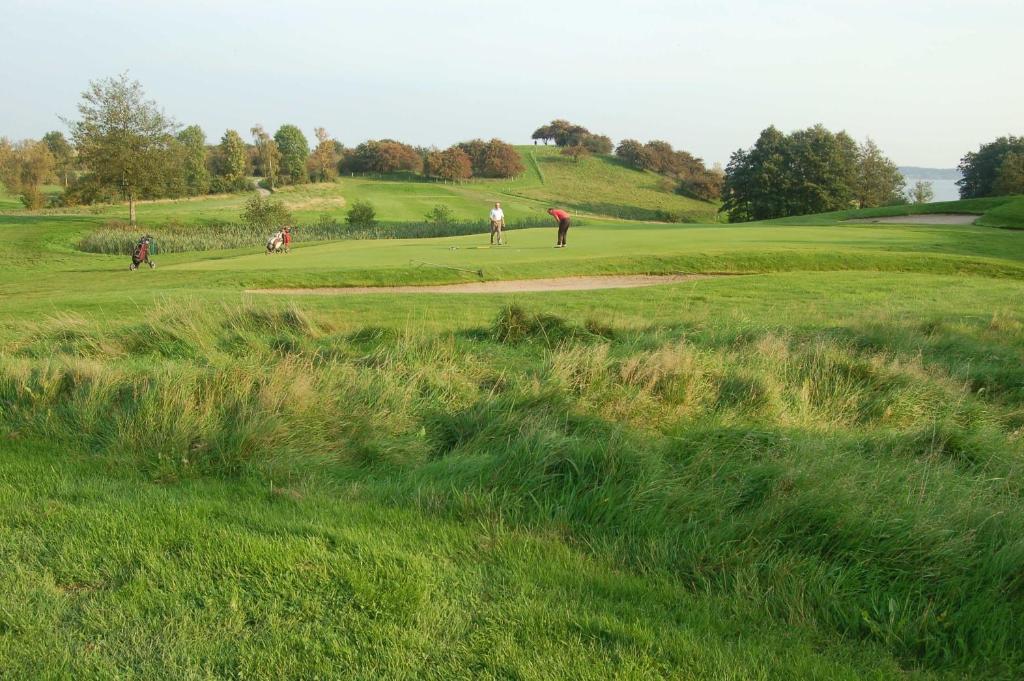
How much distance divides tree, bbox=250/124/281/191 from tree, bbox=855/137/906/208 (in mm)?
67429

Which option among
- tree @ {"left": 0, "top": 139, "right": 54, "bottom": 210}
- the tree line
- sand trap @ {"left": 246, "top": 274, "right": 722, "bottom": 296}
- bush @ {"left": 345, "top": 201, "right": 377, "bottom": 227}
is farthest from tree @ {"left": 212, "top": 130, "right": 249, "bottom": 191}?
sand trap @ {"left": 246, "top": 274, "right": 722, "bottom": 296}

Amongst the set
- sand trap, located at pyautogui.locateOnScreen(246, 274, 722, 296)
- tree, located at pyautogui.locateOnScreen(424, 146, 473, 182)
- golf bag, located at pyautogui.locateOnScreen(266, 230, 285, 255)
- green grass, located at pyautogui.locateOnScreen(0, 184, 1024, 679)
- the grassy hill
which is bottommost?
green grass, located at pyautogui.locateOnScreen(0, 184, 1024, 679)

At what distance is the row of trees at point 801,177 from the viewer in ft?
234

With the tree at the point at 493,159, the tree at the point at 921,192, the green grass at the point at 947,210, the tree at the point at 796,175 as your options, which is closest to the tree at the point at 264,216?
the green grass at the point at 947,210

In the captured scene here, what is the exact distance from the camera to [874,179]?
80438 millimetres

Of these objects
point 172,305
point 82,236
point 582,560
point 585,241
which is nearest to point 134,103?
point 82,236

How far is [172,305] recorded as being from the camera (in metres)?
12.4

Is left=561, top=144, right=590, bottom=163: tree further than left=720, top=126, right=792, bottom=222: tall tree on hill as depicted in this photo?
Yes

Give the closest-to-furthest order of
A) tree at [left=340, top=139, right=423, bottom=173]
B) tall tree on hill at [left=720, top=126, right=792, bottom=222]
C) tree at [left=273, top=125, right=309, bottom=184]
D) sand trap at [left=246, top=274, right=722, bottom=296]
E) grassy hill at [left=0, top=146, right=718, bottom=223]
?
1. sand trap at [left=246, top=274, right=722, bottom=296]
2. grassy hill at [left=0, top=146, right=718, bottom=223]
3. tall tree on hill at [left=720, top=126, right=792, bottom=222]
4. tree at [left=273, top=125, right=309, bottom=184]
5. tree at [left=340, top=139, right=423, bottom=173]

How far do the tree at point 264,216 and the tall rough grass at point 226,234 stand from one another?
0.66 metres

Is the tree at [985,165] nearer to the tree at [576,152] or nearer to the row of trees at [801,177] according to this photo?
the row of trees at [801,177]

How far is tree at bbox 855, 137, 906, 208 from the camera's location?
7925 centimetres

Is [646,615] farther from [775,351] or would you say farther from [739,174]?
[739,174]

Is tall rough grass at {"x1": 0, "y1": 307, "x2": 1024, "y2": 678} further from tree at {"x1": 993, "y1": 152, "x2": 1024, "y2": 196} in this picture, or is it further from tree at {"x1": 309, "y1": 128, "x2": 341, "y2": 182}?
tree at {"x1": 309, "y1": 128, "x2": 341, "y2": 182}
